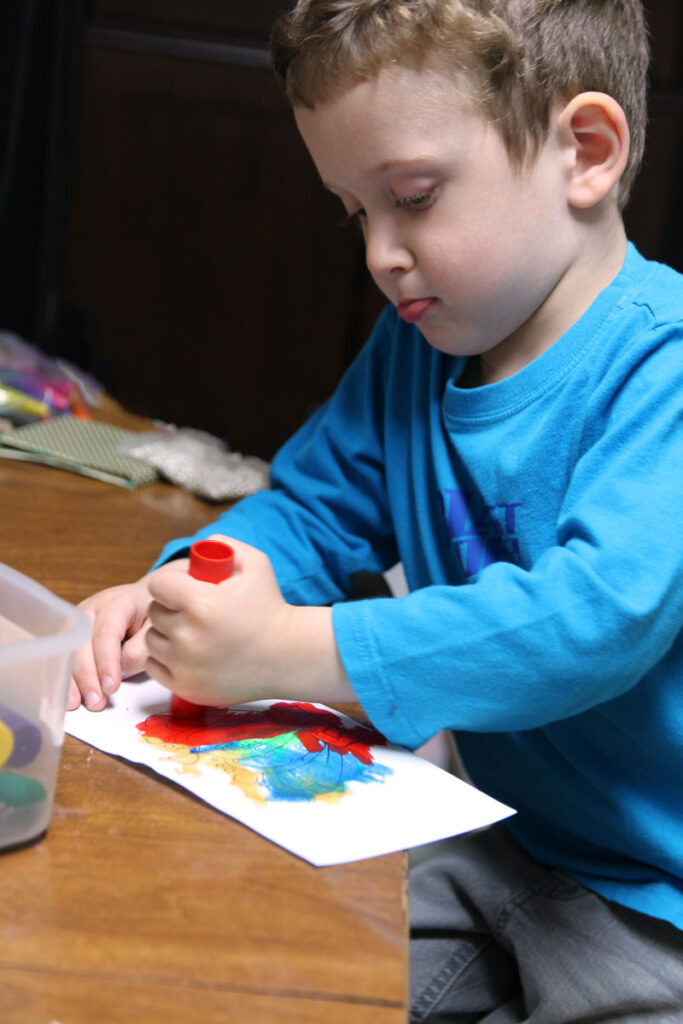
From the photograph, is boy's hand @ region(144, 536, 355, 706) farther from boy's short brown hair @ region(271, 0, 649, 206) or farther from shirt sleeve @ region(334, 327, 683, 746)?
boy's short brown hair @ region(271, 0, 649, 206)

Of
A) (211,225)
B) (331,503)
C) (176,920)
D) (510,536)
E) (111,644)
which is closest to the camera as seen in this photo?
(176,920)

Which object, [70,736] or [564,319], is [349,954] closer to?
[70,736]

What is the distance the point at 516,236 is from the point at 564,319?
8cm

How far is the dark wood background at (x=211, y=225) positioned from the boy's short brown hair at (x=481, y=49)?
1.74 metres

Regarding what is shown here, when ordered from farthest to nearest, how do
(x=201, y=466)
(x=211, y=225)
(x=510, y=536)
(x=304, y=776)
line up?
(x=211, y=225), (x=201, y=466), (x=510, y=536), (x=304, y=776)

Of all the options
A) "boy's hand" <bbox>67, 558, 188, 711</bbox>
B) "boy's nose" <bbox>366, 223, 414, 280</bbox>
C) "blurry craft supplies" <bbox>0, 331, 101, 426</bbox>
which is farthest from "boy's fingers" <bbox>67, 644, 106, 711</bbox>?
"blurry craft supplies" <bbox>0, 331, 101, 426</bbox>

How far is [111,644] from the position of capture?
2.48ft

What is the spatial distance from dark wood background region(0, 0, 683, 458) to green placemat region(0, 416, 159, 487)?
1.21 metres

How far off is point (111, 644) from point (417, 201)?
370mm

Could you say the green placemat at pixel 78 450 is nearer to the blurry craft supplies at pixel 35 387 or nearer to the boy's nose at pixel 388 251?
the blurry craft supplies at pixel 35 387

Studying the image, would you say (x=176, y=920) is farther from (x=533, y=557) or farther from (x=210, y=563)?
(x=533, y=557)

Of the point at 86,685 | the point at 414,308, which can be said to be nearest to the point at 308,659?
the point at 86,685

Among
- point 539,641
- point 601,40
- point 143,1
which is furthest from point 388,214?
point 143,1

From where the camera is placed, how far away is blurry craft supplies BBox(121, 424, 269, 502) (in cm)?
119
